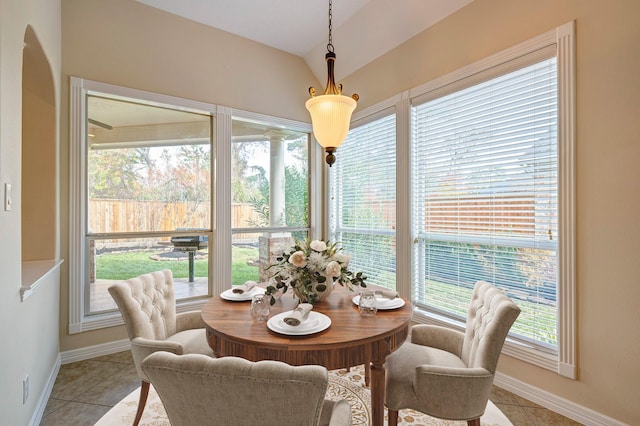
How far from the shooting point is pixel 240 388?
2.85ft

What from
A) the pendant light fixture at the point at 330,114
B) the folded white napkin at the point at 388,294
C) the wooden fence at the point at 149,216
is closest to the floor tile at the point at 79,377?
the wooden fence at the point at 149,216

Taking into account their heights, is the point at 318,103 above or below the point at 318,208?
above

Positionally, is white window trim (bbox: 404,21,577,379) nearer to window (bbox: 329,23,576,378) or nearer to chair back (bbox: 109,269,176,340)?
window (bbox: 329,23,576,378)

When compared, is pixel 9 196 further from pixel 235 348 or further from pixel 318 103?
pixel 318 103

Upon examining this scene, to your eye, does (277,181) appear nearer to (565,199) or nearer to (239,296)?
(239,296)

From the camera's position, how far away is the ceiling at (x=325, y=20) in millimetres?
2902

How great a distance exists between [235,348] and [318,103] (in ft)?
4.89

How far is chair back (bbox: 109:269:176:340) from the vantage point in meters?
1.74

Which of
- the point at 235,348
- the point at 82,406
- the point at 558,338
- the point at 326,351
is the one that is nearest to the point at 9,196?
the point at 235,348

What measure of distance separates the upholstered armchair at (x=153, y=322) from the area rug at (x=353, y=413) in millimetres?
255

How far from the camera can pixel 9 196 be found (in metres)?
1.52

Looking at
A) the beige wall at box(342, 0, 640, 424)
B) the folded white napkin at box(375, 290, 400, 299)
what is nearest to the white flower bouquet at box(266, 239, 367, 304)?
the folded white napkin at box(375, 290, 400, 299)

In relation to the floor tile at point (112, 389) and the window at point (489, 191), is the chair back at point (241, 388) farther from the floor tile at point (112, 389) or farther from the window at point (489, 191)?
the window at point (489, 191)

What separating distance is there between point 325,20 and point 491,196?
98.3 inches
